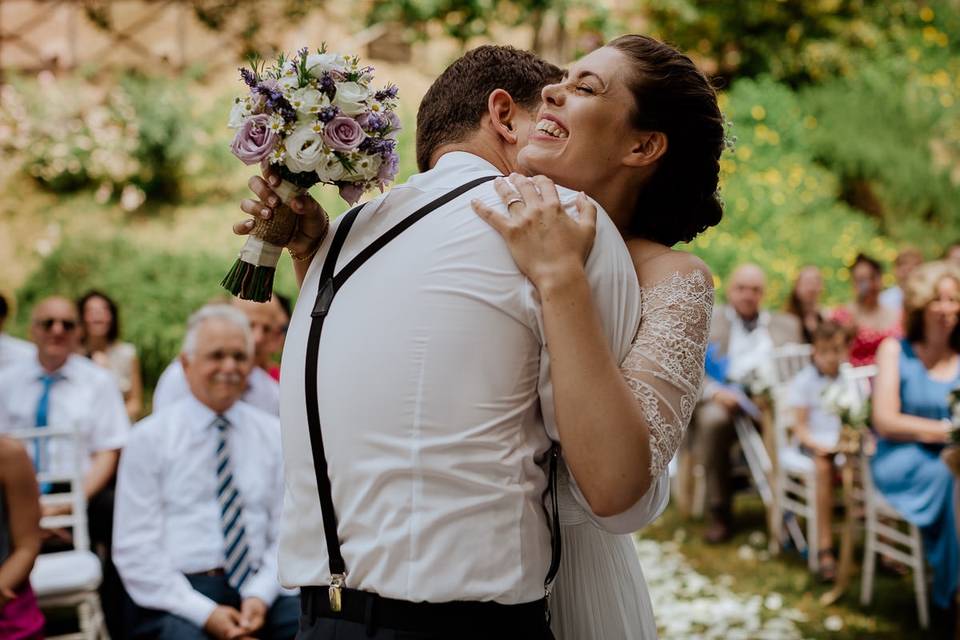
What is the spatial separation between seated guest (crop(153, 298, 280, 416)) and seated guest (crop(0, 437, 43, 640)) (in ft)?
4.38

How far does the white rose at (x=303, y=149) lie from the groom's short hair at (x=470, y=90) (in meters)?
0.30

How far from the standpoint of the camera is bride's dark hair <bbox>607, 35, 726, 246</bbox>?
2051mm

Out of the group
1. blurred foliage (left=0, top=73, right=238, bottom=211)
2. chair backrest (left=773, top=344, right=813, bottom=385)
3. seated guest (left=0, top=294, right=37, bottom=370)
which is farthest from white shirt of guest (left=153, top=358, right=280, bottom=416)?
blurred foliage (left=0, top=73, right=238, bottom=211)

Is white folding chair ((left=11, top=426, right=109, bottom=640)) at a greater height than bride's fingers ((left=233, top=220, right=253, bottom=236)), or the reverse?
bride's fingers ((left=233, top=220, right=253, bottom=236))

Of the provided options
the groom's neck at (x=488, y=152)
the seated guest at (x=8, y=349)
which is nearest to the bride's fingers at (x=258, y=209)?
the groom's neck at (x=488, y=152)

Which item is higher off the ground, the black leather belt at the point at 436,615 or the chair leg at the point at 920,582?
the black leather belt at the point at 436,615

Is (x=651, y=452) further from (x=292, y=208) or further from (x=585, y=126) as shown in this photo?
(x=292, y=208)

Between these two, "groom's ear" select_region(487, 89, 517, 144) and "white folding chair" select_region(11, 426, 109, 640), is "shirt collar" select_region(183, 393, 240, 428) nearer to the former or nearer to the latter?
"white folding chair" select_region(11, 426, 109, 640)

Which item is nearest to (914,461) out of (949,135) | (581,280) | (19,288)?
(581,280)

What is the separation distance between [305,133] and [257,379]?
12.0 ft

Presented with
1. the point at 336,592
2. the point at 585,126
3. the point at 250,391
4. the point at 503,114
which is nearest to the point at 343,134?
the point at 503,114

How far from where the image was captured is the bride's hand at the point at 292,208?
77.3 inches

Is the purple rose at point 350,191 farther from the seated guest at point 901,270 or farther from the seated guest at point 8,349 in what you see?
the seated guest at point 901,270

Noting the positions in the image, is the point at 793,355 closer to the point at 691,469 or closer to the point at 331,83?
the point at 691,469
